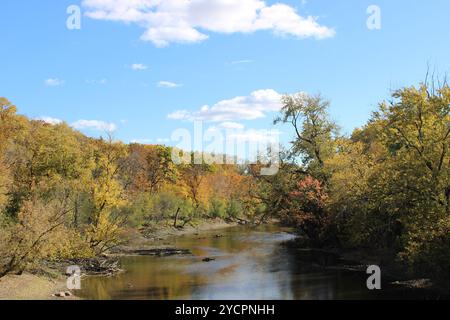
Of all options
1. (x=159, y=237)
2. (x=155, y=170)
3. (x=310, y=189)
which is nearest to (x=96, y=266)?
(x=310, y=189)

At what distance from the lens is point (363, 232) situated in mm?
34188

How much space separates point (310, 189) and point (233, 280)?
48.8 ft

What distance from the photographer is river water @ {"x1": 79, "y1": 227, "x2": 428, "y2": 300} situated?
25.0m

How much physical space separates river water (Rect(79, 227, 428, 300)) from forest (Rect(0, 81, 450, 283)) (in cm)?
330

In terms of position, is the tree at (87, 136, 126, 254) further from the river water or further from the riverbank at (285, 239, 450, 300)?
the riverbank at (285, 239, 450, 300)

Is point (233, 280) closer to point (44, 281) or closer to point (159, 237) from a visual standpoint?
point (44, 281)

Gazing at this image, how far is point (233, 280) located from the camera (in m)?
29.4

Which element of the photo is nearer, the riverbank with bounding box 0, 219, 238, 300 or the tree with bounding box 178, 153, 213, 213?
the riverbank with bounding box 0, 219, 238, 300

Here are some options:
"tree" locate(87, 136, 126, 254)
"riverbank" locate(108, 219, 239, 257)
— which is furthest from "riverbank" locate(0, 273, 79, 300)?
"riverbank" locate(108, 219, 239, 257)

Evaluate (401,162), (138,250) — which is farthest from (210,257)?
(401,162)

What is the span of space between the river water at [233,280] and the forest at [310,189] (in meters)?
3.30

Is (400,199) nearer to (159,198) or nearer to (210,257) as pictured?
(210,257)

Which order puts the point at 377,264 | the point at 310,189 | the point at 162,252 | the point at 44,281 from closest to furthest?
the point at 44,281
the point at 377,264
the point at 310,189
the point at 162,252

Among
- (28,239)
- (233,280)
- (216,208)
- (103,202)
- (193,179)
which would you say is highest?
(193,179)
